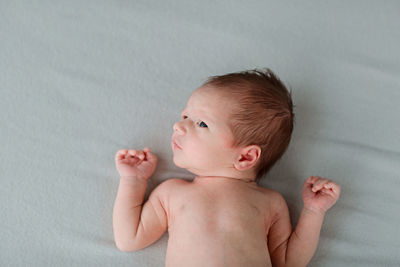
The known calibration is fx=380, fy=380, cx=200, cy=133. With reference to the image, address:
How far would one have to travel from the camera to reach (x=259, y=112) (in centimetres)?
131

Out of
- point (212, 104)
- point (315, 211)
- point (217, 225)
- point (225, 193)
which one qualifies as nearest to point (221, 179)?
point (225, 193)

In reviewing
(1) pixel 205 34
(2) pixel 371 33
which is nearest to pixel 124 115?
(1) pixel 205 34

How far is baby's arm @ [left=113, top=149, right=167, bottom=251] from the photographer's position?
1.34 m

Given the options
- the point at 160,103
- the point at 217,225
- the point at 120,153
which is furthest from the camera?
the point at 160,103

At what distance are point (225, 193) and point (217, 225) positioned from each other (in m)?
0.12

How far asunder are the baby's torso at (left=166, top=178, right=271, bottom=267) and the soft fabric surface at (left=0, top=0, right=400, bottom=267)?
144 mm

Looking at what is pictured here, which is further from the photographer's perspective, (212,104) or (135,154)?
(135,154)

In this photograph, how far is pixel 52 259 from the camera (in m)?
1.36

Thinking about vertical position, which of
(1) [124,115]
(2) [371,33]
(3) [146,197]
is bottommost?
(3) [146,197]

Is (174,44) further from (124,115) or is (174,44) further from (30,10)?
(30,10)

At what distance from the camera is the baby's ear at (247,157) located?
133 cm

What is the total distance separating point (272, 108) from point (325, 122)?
39cm

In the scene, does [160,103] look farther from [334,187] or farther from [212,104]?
[334,187]

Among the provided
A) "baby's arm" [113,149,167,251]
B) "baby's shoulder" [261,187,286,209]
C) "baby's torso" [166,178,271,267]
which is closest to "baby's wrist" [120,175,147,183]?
"baby's arm" [113,149,167,251]
